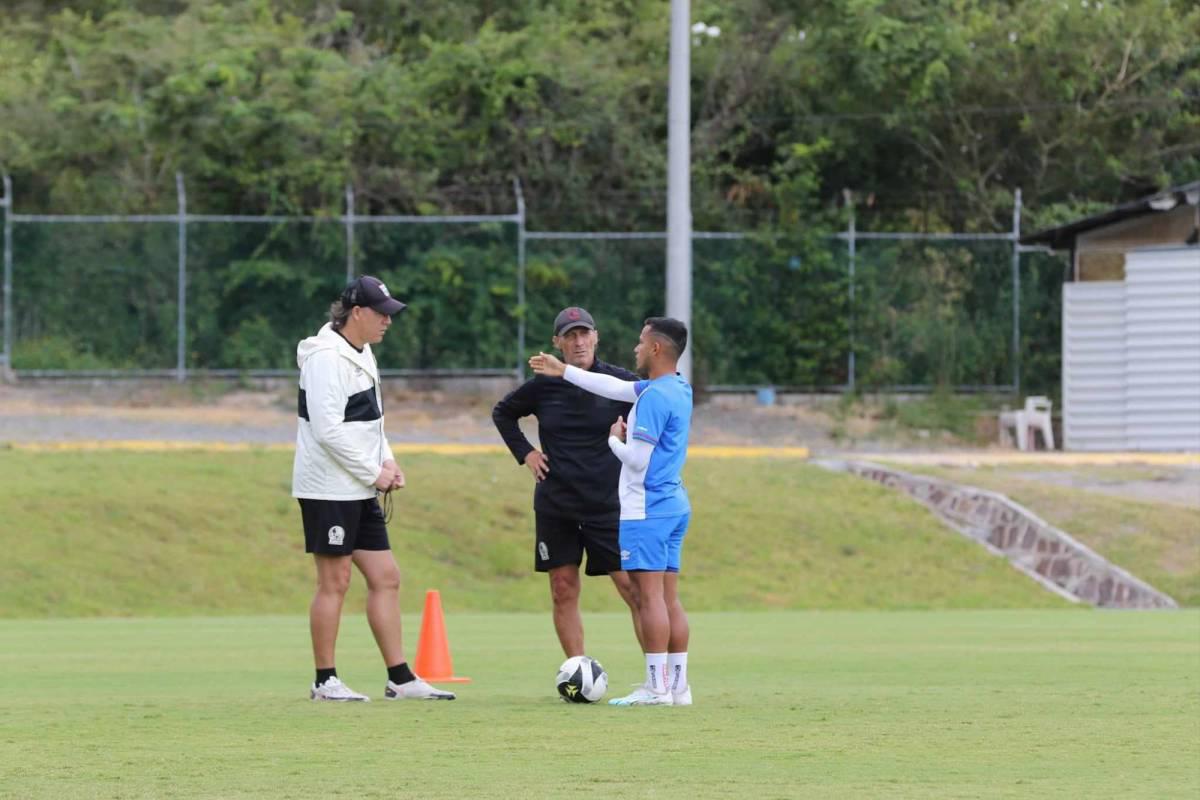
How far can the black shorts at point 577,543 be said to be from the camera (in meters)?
10.5

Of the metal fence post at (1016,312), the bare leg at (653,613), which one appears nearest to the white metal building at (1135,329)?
the metal fence post at (1016,312)

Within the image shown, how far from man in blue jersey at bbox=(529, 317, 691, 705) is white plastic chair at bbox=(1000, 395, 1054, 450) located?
21.8 m

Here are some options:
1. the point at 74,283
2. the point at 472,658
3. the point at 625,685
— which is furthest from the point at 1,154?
the point at 625,685

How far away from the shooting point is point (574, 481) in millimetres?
10602

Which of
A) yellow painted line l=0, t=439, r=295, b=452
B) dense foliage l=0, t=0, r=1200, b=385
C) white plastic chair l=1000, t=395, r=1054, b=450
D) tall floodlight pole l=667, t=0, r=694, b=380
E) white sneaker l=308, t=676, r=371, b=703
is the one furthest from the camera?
dense foliage l=0, t=0, r=1200, b=385

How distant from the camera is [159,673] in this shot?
12.0 m

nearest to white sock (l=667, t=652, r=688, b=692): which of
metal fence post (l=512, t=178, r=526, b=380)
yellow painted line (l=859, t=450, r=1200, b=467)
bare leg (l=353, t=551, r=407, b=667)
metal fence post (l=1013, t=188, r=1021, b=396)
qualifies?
bare leg (l=353, t=551, r=407, b=667)

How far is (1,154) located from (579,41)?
31.2 feet

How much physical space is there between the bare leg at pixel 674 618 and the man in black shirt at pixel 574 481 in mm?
423

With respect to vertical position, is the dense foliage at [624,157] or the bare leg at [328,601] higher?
the dense foliage at [624,157]

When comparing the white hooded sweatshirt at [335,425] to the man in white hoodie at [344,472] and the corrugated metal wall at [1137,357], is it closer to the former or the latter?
the man in white hoodie at [344,472]

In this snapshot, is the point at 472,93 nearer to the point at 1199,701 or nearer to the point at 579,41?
the point at 579,41

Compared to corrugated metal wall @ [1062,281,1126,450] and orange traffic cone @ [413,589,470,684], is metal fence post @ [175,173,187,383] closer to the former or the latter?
corrugated metal wall @ [1062,281,1126,450]

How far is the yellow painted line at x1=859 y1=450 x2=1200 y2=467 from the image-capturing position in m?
26.2
